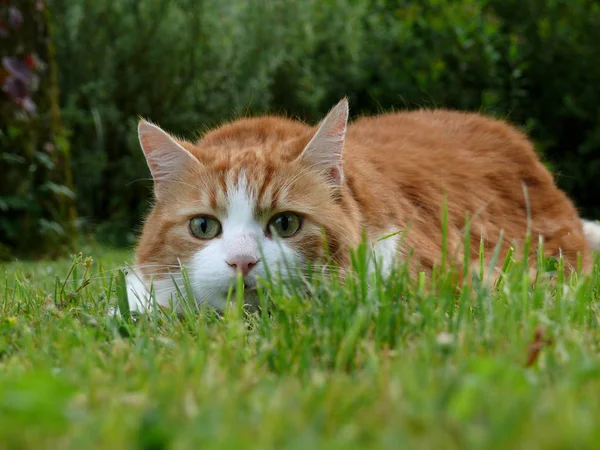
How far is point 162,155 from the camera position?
256 centimetres

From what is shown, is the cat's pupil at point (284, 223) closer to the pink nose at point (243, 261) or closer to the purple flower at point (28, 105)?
the pink nose at point (243, 261)

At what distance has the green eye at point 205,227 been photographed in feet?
7.94

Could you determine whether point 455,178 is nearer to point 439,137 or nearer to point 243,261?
point 439,137

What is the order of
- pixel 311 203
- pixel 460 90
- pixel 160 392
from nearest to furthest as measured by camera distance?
pixel 160 392 → pixel 311 203 → pixel 460 90

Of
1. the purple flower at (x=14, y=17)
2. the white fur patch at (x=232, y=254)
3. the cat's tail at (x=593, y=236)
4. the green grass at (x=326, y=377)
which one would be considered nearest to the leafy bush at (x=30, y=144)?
the purple flower at (x=14, y=17)

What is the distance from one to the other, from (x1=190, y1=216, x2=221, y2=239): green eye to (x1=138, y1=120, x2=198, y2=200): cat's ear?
0.19 m

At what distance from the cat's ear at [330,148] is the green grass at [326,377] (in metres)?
0.64

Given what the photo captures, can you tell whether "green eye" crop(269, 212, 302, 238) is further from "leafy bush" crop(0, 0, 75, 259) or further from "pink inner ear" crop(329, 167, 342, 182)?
"leafy bush" crop(0, 0, 75, 259)

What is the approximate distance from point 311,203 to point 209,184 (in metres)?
0.33

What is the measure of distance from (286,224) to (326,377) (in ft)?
3.42

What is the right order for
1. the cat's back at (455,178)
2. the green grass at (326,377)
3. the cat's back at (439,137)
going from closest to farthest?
the green grass at (326,377), the cat's back at (455,178), the cat's back at (439,137)

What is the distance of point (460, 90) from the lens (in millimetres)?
6039

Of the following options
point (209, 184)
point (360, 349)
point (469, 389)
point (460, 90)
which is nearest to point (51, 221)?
point (209, 184)

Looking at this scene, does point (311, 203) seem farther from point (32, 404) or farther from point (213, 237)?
point (32, 404)
